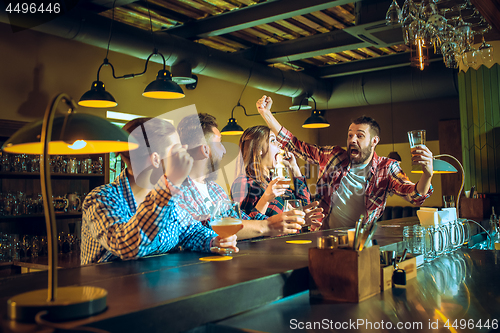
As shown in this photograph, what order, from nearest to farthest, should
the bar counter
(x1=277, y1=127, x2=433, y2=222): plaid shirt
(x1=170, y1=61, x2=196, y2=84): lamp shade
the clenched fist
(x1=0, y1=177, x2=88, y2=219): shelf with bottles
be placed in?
1. the bar counter
2. the clenched fist
3. (x1=277, y1=127, x2=433, y2=222): plaid shirt
4. (x1=0, y1=177, x2=88, y2=219): shelf with bottles
5. (x1=170, y1=61, x2=196, y2=84): lamp shade

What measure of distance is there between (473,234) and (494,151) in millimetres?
2190

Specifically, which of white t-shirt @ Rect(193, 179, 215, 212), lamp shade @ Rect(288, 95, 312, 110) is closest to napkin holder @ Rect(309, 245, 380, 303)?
white t-shirt @ Rect(193, 179, 215, 212)

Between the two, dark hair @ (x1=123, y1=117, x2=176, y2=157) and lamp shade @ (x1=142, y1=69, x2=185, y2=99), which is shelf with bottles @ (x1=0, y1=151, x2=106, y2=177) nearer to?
lamp shade @ (x1=142, y1=69, x2=185, y2=99)

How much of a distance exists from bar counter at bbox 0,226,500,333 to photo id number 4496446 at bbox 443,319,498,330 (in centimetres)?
1

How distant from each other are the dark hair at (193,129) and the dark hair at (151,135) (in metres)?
0.65

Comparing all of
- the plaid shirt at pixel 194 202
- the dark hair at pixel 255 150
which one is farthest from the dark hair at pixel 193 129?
the dark hair at pixel 255 150

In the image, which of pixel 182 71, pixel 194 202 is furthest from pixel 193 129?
pixel 182 71

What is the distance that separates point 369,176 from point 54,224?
2.79 meters

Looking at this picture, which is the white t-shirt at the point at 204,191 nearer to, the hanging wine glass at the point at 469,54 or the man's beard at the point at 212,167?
the man's beard at the point at 212,167

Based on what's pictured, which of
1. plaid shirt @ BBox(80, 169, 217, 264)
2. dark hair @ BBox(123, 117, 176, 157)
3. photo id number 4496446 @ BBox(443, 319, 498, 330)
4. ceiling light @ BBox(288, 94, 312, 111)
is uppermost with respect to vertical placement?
ceiling light @ BBox(288, 94, 312, 111)

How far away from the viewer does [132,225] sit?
1369mm

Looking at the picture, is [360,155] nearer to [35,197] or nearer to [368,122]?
[368,122]

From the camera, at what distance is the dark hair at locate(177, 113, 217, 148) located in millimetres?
2340

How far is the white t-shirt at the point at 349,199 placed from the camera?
3328mm
